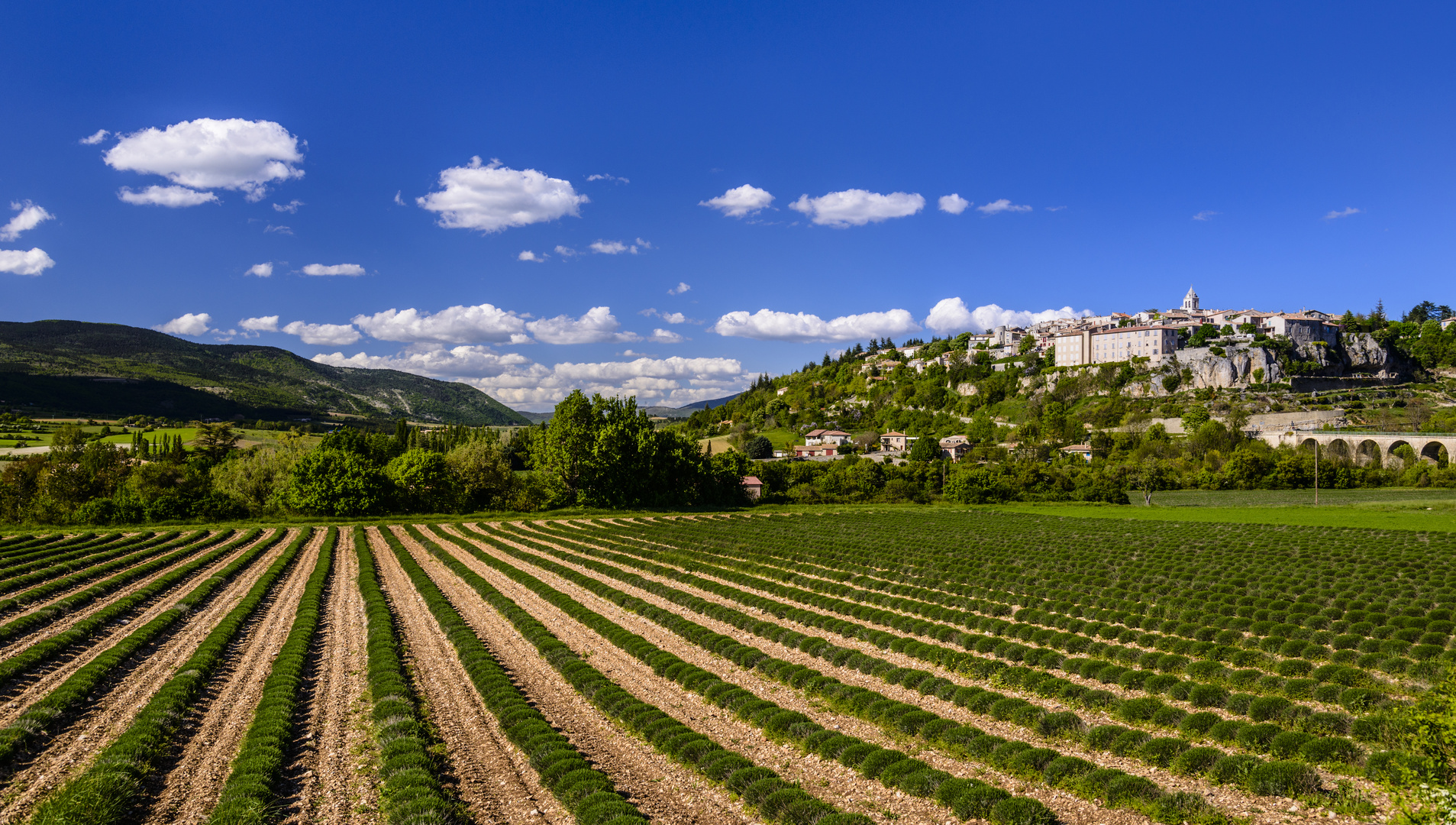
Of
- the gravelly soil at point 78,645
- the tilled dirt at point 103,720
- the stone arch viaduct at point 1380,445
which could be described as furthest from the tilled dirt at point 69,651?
the stone arch viaduct at point 1380,445

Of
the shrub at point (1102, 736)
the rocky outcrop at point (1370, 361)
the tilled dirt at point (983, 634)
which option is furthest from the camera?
the rocky outcrop at point (1370, 361)

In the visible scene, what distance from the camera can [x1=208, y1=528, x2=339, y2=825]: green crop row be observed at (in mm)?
12344

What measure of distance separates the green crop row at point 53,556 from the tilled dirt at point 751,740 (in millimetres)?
32151

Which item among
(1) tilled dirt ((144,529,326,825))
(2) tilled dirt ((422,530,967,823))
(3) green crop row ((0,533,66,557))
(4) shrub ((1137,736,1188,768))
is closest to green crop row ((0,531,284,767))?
(1) tilled dirt ((144,529,326,825))

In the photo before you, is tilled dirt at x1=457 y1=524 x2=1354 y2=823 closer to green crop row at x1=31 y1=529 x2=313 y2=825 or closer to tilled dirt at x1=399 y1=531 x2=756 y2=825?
tilled dirt at x1=399 y1=531 x2=756 y2=825

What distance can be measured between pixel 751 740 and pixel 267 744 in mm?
10265

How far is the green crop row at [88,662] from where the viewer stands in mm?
16125

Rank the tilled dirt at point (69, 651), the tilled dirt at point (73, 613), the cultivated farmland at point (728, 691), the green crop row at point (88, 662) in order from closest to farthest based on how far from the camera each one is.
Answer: the cultivated farmland at point (728, 691), the green crop row at point (88, 662), the tilled dirt at point (69, 651), the tilled dirt at point (73, 613)

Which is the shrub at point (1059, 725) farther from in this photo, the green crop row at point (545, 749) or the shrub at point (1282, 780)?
the green crop row at point (545, 749)

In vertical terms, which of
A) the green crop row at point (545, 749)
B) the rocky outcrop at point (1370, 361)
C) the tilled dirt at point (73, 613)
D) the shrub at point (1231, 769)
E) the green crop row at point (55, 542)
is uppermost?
the rocky outcrop at point (1370, 361)

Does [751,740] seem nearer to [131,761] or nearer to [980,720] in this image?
[980,720]

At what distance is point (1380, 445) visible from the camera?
385 feet

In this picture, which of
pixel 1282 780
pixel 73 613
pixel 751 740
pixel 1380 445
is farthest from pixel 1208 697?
pixel 1380 445

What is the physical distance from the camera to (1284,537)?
48094 millimetres
